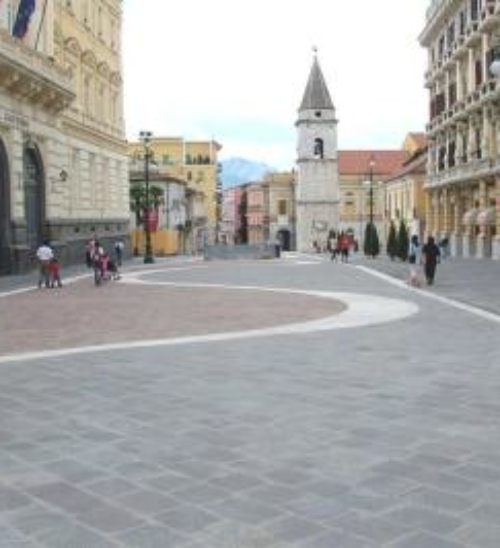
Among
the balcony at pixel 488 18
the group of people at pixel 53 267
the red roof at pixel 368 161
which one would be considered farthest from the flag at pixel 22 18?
the red roof at pixel 368 161

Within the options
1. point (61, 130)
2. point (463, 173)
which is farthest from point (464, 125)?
point (61, 130)

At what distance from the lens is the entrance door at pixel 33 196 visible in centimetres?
3512

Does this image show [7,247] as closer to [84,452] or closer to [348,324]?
[348,324]

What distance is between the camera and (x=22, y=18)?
32.8 m

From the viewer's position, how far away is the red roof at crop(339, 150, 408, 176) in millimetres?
118500

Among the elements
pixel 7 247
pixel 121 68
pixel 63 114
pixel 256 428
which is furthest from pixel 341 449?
pixel 121 68

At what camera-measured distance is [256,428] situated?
303 inches

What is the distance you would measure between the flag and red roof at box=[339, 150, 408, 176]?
285 ft

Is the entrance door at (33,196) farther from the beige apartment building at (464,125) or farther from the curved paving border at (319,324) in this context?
the beige apartment building at (464,125)

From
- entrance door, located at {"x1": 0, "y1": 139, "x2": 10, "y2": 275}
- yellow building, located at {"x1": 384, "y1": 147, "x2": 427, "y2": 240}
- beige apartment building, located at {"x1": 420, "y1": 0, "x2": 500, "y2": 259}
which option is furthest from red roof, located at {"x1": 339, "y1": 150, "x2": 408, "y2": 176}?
entrance door, located at {"x1": 0, "y1": 139, "x2": 10, "y2": 275}

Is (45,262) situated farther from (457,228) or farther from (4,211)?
(457,228)

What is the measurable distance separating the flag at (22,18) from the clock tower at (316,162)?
7162 centimetres

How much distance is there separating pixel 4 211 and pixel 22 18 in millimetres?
7065

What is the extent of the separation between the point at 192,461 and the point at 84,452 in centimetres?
90
